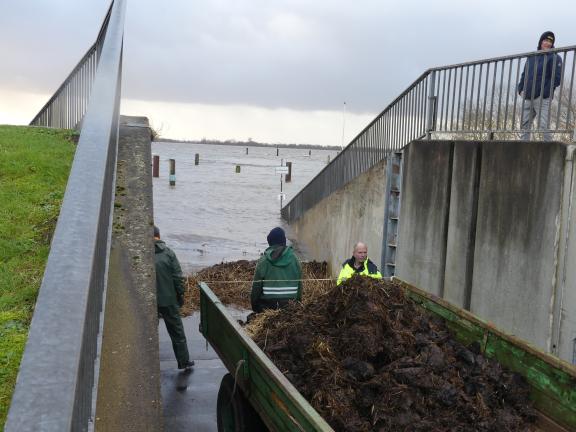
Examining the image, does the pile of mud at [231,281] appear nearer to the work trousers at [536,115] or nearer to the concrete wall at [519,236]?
the concrete wall at [519,236]

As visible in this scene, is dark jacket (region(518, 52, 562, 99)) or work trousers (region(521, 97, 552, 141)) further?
work trousers (region(521, 97, 552, 141))

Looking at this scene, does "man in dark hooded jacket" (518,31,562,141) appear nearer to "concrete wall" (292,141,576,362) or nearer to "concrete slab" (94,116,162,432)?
"concrete wall" (292,141,576,362)

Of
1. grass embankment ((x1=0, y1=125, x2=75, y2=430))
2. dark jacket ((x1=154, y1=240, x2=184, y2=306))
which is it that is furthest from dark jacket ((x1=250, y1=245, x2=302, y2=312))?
grass embankment ((x1=0, y1=125, x2=75, y2=430))

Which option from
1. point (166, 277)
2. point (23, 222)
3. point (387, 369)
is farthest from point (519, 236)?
point (23, 222)

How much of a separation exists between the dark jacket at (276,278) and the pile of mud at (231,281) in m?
3.01

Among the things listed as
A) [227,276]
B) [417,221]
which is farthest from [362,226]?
[227,276]

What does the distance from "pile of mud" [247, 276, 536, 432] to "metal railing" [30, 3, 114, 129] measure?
15.6ft

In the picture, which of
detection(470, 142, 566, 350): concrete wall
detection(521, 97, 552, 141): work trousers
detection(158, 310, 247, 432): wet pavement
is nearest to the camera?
detection(158, 310, 247, 432): wet pavement

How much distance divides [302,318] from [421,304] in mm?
1192

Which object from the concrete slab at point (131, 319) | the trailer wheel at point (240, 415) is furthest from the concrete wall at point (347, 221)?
the concrete slab at point (131, 319)

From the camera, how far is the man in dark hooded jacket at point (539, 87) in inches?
275

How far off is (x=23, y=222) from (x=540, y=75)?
624 cm

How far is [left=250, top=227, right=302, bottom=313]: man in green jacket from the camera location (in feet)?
19.6

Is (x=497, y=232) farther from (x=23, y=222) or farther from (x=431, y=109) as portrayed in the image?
(x=23, y=222)
